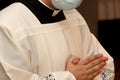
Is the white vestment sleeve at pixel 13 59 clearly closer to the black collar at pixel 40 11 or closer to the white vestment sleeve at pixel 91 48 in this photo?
the black collar at pixel 40 11

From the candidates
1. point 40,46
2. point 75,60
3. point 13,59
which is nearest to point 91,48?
point 75,60

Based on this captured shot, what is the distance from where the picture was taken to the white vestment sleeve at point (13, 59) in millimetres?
1145

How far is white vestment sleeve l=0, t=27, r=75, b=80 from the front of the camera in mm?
1145

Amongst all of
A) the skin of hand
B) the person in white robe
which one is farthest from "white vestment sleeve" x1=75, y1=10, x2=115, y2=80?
the skin of hand

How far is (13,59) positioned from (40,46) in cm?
12

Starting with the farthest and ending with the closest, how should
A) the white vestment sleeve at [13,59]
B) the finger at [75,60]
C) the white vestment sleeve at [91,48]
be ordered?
the white vestment sleeve at [91,48], the finger at [75,60], the white vestment sleeve at [13,59]

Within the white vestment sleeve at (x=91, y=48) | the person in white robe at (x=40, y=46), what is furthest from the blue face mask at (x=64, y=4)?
the white vestment sleeve at (x=91, y=48)

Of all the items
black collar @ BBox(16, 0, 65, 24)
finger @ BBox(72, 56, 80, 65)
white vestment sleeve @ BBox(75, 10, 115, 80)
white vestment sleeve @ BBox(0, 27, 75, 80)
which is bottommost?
white vestment sleeve @ BBox(75, 10, 115, 80)

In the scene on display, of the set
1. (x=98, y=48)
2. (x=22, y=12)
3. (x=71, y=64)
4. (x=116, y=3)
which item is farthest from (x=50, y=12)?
(x=116, y=3)

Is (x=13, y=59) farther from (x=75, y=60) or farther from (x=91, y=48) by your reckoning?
(x=91, y=48)

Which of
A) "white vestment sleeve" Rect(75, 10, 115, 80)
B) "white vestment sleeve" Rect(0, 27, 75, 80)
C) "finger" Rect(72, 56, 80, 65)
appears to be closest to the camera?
"white vestment sleeve" Rect(0, 27, 75, 80)

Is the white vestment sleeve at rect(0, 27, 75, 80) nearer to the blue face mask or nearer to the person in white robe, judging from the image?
the person in white robe

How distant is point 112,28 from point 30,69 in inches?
122

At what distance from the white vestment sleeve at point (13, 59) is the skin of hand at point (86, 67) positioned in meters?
0.11
